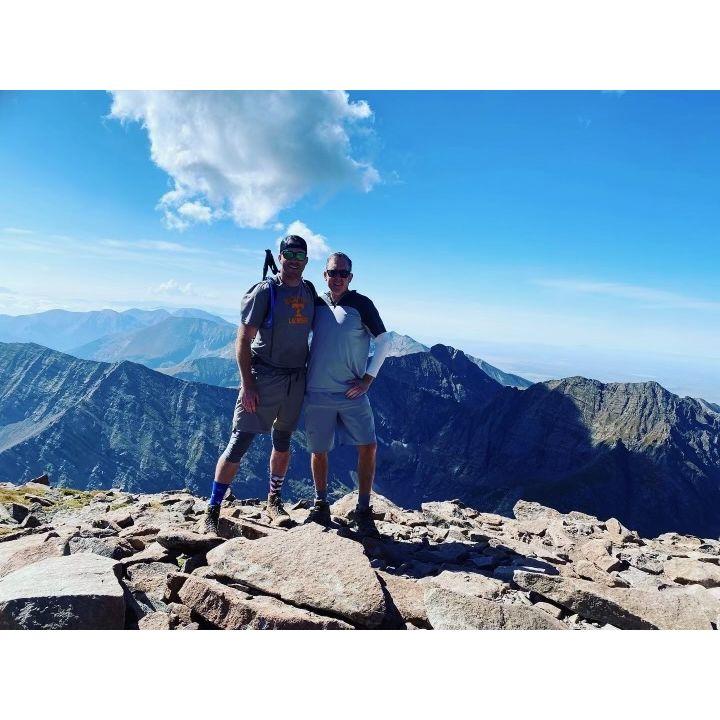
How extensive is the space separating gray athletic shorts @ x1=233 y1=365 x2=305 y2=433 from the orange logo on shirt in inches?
43.9

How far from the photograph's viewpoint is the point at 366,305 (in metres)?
10.4

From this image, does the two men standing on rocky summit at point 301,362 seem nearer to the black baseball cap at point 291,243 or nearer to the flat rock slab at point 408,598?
the black baseball cap at point 291,243

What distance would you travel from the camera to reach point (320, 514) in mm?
11227

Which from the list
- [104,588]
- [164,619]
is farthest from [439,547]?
[104,588]

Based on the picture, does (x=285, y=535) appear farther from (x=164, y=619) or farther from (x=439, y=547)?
(x=439, y=547)

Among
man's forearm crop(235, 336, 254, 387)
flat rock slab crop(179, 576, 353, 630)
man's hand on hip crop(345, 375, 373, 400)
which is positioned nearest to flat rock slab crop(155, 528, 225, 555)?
flat rock slab crop(179, 576, 353, 630)

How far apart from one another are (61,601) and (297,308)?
246 inches

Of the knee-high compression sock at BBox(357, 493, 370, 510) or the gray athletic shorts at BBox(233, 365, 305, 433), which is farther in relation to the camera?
the knee-high compression sock at BBox(357, 493, 370, 510)

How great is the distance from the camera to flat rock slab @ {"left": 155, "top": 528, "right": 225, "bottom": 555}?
8.70 metres

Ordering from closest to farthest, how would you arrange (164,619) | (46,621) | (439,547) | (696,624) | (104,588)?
(46,621)
(104,588)
(164,619)
(696,624)
(439,547)

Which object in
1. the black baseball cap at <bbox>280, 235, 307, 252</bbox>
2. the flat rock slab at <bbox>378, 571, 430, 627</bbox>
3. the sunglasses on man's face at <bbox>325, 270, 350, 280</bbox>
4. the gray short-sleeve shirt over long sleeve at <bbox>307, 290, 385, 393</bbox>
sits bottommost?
the flat rock slab at <bbox>378, 571, 430, 627</bbox>

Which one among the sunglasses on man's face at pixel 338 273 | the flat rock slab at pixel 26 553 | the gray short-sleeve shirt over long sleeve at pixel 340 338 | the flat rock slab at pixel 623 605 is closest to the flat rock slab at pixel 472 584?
the flat rock slab at pixel 623 605

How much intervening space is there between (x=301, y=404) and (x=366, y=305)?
2612 mm

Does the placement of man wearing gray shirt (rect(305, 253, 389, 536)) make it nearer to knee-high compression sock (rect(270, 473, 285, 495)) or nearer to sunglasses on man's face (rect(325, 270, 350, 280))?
sunglasses on man's face (rect(325, 270, 350, 280))
